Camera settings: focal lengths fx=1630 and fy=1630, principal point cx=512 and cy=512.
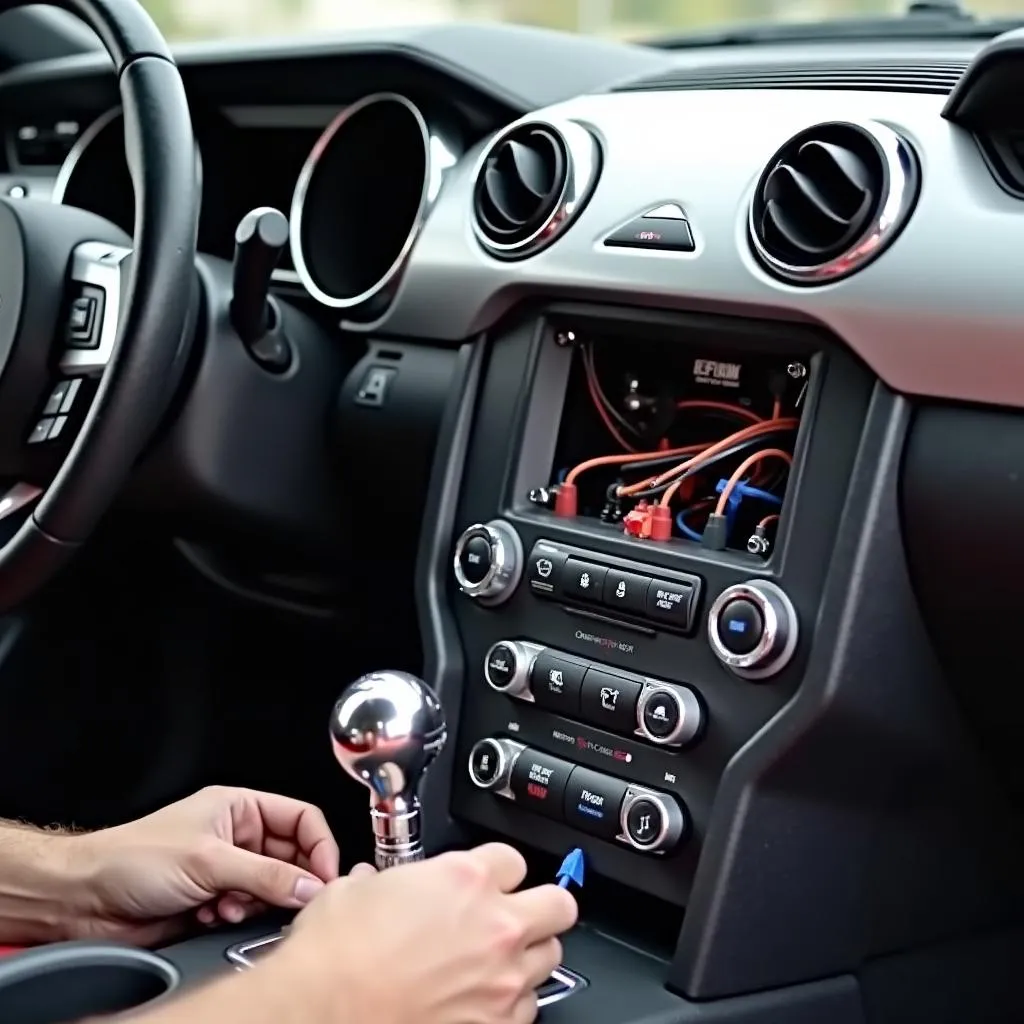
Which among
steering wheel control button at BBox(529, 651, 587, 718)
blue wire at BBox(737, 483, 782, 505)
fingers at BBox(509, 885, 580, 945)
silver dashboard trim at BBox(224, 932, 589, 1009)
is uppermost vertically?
blue wire at BBox(737, 483, 782, 505)

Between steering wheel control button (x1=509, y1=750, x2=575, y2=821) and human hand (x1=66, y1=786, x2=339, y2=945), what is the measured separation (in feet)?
0.54

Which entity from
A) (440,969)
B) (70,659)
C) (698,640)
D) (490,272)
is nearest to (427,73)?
(490,272)

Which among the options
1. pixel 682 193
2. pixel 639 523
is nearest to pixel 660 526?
pixel 639 523

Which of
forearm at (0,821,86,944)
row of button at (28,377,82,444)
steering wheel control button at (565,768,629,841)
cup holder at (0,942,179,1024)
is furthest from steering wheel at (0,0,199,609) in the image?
steering wheel control button at (565,768,629,841)

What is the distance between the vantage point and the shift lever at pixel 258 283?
130 cm

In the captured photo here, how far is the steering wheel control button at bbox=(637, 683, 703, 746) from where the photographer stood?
1099 millimetres

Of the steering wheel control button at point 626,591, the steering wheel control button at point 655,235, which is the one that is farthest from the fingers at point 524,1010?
the steering wheel control button at point 655,235

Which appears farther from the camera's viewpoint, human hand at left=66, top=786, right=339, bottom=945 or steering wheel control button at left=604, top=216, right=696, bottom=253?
steering wheel control button at left=604, top=216, right=696, bottom=253

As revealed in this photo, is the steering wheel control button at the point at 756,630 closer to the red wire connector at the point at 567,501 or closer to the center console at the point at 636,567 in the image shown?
the center console at the point at 636,567

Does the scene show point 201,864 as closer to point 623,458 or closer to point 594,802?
point 594,802

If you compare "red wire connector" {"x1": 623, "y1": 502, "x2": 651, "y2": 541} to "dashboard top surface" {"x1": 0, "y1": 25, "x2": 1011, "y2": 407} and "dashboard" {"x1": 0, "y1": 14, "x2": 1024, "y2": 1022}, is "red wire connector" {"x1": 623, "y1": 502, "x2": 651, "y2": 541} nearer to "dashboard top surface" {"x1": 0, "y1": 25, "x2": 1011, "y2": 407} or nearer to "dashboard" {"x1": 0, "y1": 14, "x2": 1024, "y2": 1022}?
"dashboard" {"x1": 0, "y1": 14, "x2": 1024, "y2": 1022}

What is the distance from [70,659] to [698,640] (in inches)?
35.5

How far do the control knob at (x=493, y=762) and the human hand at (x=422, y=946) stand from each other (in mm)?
311

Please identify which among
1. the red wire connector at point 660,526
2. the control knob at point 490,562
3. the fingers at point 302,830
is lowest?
the fingers at point 302,830
